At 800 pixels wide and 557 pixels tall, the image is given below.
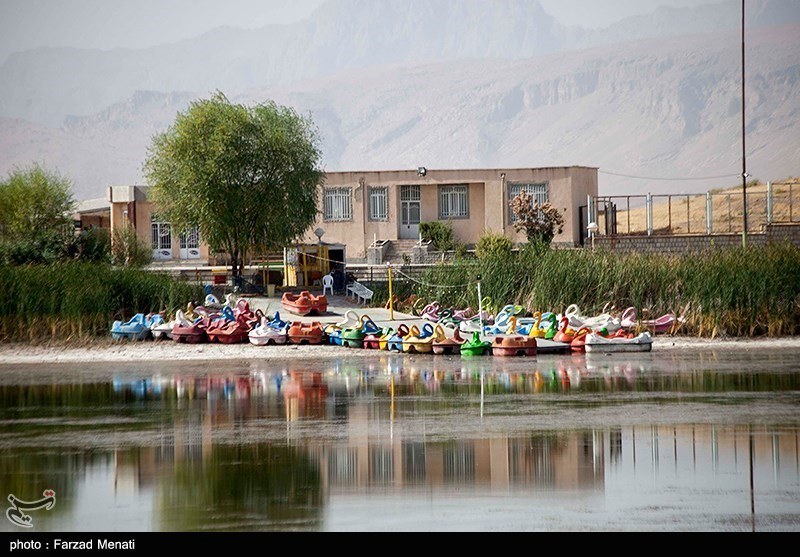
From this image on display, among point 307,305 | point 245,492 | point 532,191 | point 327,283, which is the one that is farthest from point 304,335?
point 532,191

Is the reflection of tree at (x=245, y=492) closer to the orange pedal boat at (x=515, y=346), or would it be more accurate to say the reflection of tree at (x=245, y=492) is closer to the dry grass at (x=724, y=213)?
the orange pedal boat at (x=515, y=346)

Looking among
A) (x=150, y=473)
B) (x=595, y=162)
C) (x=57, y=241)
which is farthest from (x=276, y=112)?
(x=595, y=162)

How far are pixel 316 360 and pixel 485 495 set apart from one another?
17589mm

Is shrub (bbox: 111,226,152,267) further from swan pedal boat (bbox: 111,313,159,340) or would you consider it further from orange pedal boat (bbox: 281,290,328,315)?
swan pedal boat (bbox: 111,313,159,340)

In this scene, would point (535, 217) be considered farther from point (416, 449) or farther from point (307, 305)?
point (416, 449)

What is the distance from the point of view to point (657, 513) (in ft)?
46.3

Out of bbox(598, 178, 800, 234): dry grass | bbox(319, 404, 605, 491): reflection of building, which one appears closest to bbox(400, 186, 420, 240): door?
bbox(598, 178, 800, 234): dry grass

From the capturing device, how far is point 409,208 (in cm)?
6228

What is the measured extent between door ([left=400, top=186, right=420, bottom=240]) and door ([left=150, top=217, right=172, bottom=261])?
454 inches

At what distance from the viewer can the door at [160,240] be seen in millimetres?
59688

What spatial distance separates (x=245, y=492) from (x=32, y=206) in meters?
42.6

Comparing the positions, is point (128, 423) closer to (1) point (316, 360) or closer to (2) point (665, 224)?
(1) point (316, 360)

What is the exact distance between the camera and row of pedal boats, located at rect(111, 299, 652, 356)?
32594 millimetres

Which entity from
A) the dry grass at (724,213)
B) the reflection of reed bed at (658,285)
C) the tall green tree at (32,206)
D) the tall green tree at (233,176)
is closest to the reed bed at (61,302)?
the tall green tree at (233,176)
